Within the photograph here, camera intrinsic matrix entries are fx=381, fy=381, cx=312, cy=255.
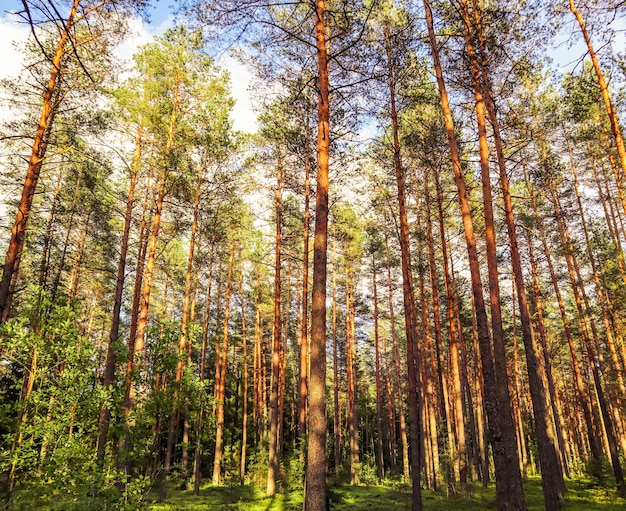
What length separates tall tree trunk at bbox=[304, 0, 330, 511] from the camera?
576 centimetres

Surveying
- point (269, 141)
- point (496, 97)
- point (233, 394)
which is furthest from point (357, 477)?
point (496, 97)

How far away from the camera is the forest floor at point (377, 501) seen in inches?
495

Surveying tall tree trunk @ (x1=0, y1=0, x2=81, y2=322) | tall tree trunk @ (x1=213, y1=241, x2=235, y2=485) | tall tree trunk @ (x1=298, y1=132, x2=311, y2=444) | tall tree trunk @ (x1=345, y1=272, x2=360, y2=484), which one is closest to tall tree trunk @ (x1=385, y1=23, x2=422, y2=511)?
tall tree trunk @ (x1=298, y1=132, x2=311, y2=444)

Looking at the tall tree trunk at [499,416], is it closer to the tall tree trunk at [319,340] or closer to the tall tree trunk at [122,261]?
the tall tree trunk at [319,340]

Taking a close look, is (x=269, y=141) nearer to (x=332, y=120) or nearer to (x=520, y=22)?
(x=332, y=120)

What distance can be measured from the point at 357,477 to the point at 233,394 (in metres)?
15.6

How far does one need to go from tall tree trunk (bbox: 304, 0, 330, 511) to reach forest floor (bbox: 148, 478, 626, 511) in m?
8.04

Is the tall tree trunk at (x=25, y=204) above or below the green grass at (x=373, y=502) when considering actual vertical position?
above

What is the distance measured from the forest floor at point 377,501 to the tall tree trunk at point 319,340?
8041 millimetres

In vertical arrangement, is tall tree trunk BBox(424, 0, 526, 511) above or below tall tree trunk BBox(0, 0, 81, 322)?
below

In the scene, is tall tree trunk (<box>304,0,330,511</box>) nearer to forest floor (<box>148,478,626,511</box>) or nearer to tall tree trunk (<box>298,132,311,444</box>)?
tall tree trunk (<box>298,132,311,444</box>)

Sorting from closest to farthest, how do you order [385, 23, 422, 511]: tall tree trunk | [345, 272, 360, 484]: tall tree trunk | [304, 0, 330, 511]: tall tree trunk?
[304, 0, 330, 511]: tall tree trunk < [385, 23, 422, 511]: tall tree trunk < [345, 272, 360, 484]: tall tree trunk

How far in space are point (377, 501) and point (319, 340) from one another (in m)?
11.9

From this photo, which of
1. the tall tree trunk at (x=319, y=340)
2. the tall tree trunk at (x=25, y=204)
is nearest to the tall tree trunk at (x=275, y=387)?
the tall tree trunk at (x=319, y=340)
